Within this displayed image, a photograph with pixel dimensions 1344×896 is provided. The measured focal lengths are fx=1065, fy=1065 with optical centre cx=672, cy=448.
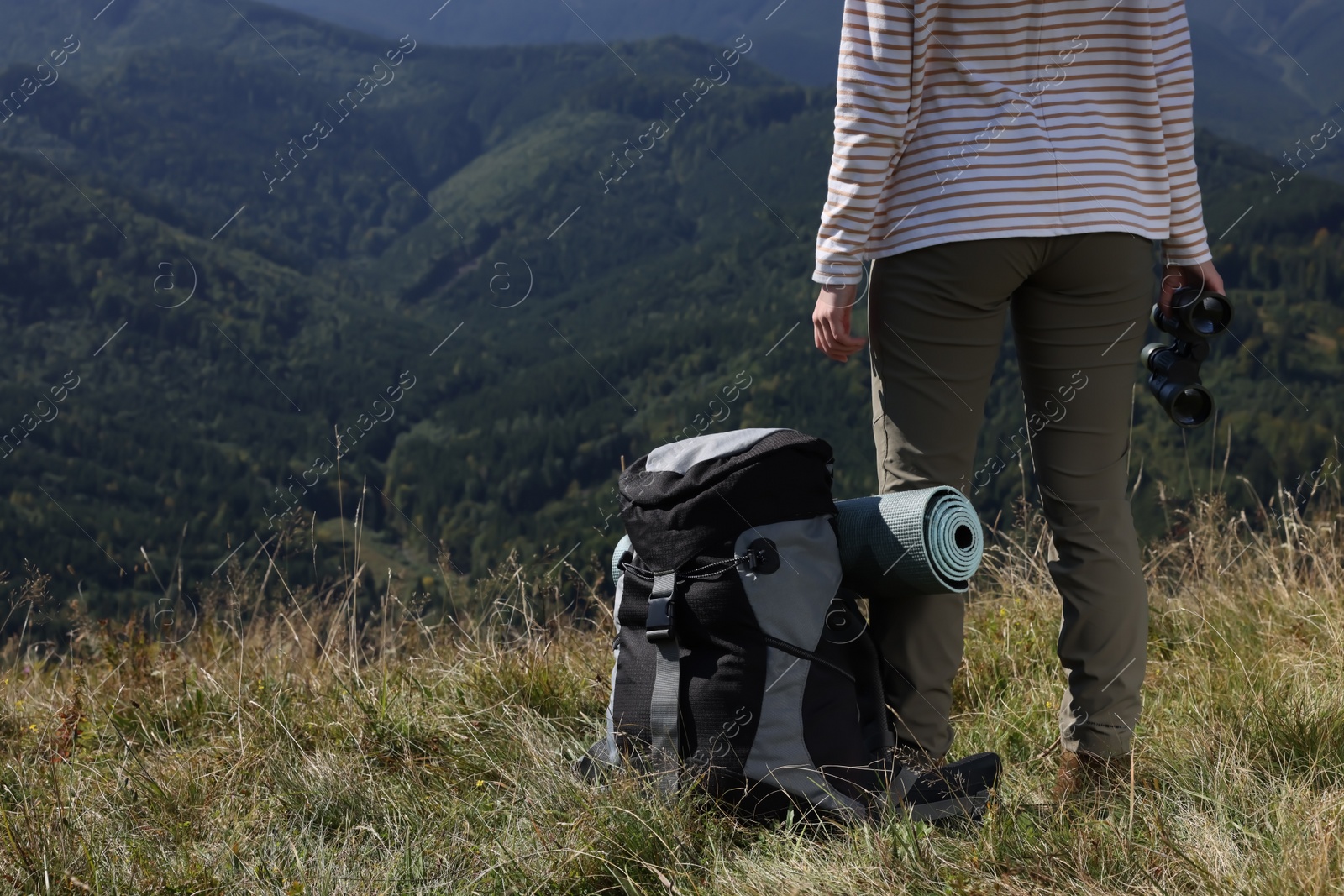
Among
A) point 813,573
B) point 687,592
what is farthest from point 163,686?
point 813,573

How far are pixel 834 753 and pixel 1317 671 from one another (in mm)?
1236

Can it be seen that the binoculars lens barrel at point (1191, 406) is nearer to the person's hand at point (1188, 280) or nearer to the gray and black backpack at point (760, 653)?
the person's hand at point (1188, 280)

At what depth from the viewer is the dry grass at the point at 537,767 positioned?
1.51 metres

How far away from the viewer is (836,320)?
6.13ft

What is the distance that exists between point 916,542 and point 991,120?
2.39 ft

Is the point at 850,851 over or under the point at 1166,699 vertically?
over

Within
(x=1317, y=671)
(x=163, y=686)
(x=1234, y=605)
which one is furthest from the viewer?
(x=1234, y=605)

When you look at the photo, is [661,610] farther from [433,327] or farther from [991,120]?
[433,327]

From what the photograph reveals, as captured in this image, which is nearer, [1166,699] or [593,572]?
[1166,699]

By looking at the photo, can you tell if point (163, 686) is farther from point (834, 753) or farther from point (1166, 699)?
point (1166, 699)

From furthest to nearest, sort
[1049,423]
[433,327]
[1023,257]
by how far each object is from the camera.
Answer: [433,327], [1049,423], [1023,257]

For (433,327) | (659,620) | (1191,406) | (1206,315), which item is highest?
(1206,315)

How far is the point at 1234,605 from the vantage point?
9.57ft

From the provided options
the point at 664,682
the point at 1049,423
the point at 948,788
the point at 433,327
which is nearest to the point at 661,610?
the point at 664,682
